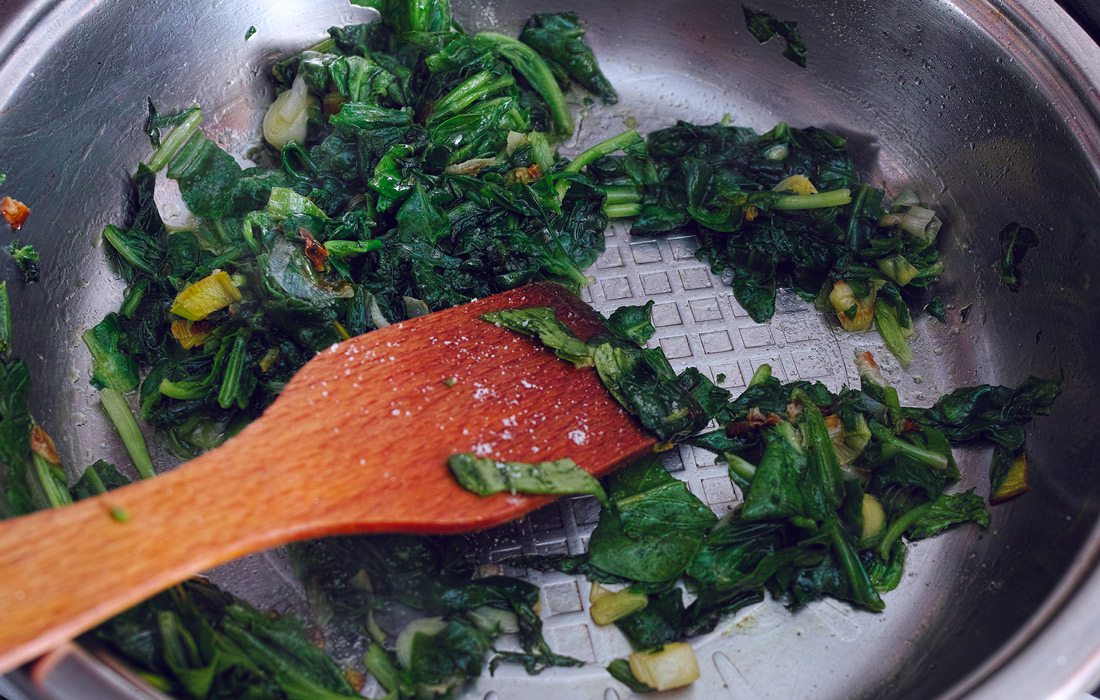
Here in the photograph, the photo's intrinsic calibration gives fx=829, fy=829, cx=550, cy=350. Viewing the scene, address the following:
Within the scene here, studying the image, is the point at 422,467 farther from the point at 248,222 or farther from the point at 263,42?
the point at 263,42

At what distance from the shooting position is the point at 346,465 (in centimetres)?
245

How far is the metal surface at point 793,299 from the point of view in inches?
109

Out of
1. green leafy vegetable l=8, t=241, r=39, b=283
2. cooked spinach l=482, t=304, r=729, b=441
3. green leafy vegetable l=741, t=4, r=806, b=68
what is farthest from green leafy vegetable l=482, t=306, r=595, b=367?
green leafy vegetable l=741, t=4, r=806, b=68

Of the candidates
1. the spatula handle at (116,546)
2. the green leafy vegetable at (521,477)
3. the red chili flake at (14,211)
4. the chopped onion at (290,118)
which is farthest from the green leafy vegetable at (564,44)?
the spatula handle at (116,546)

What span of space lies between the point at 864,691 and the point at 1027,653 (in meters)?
0.77

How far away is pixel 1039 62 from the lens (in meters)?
3.17

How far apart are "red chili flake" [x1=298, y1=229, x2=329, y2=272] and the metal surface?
87cm

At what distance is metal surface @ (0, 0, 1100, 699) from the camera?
9.10 ft

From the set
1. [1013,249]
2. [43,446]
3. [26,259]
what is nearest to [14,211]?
[26,259]

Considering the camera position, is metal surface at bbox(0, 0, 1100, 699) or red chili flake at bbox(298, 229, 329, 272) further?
red chili flake at bbox(298, 229, 329, 272)

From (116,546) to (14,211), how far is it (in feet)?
5.19

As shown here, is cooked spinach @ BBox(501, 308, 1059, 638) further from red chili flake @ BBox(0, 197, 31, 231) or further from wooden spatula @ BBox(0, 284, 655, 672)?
red chili flake @ BBox(0, 197, 31, 231)

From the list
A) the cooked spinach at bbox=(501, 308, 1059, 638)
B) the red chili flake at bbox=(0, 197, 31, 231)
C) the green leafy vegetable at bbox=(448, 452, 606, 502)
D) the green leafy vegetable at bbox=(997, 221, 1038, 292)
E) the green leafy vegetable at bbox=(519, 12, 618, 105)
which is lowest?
the cooked spinach at bbox=(501, 308, 1059, 638)

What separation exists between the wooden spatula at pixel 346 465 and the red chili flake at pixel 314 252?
21.4 inches
